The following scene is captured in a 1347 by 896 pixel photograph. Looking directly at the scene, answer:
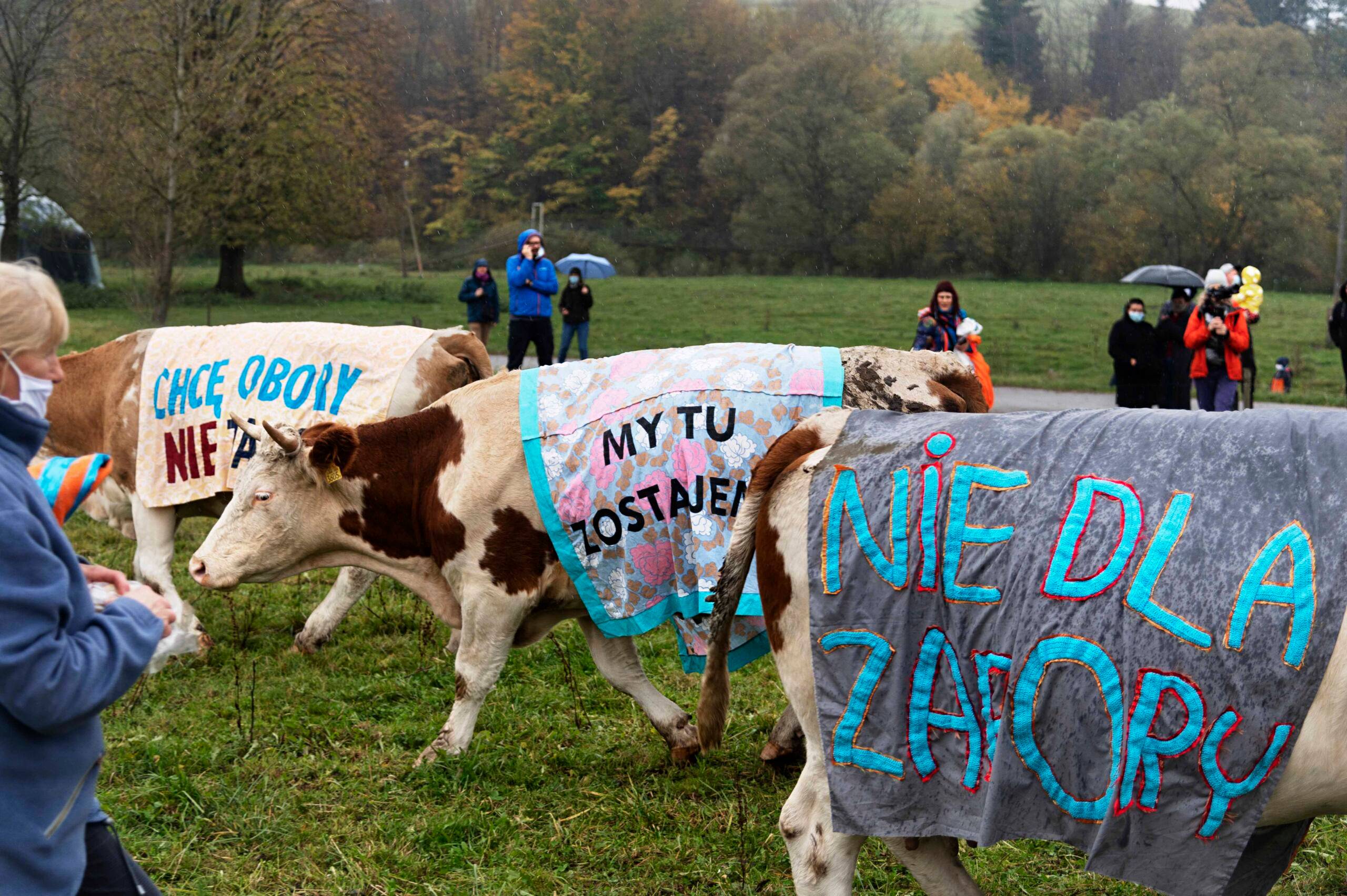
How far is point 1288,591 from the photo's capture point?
2602mm

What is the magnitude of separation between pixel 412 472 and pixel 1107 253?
1456 inches

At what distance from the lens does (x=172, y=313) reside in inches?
1109

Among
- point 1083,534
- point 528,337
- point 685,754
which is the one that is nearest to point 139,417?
point 685,754

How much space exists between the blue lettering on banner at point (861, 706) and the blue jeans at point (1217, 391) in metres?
10.6

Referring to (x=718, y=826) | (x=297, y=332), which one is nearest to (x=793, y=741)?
(x=718, y=826)

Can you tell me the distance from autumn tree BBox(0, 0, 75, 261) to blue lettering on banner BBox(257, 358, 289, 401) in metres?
21.3

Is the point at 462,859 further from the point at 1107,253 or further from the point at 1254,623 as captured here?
the point at 1107,253

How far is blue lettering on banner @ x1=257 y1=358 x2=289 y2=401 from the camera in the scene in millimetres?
6398

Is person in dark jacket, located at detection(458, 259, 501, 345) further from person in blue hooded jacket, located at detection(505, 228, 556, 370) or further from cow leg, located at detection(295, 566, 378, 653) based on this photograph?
cow leg, located at detection(295, 566, 378, 653)

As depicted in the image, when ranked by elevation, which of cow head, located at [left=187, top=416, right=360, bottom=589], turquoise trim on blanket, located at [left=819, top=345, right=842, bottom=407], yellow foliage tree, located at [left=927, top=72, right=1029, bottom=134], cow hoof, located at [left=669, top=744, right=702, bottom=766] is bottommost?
cow hoof, located at [left=669, top=744, right=702, bottom=766]

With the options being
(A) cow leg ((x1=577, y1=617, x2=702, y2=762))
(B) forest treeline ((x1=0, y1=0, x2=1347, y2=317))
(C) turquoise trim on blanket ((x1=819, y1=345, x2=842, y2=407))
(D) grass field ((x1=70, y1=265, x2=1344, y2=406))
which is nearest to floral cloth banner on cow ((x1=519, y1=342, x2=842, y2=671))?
(C) turquoise trim on blanket ((x1=819, y1=345, x2=842, y2=407))

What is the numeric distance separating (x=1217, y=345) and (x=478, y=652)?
1009 centimetres

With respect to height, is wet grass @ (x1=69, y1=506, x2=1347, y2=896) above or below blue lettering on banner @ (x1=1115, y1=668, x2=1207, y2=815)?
below

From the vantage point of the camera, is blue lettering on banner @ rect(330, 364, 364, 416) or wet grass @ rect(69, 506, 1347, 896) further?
blue lettering on banner @ rect(330, 364, 364, 416)
